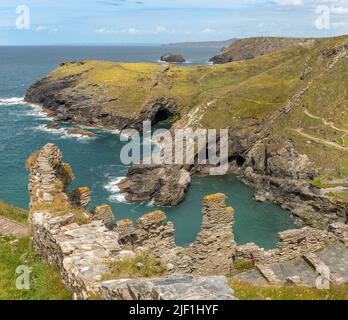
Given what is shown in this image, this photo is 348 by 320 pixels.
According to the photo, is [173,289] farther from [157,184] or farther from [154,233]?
[157,184]

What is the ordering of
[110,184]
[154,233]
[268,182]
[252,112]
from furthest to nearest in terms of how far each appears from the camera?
1. [252,112]
2. [268,182]
3. [110,184]
4. [154,233]

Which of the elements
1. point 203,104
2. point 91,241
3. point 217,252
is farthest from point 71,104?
point 91,241

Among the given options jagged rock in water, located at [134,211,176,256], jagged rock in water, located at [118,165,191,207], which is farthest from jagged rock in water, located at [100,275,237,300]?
jagged rock in water, located at [118,165,191,207]

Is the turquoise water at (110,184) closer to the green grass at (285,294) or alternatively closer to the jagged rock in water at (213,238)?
the jagged rock in water at (213,238)

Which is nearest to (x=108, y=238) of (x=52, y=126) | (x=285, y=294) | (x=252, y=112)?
(x=285, y=294)

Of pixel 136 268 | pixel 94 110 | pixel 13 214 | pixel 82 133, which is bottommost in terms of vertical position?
pixel 82 133
